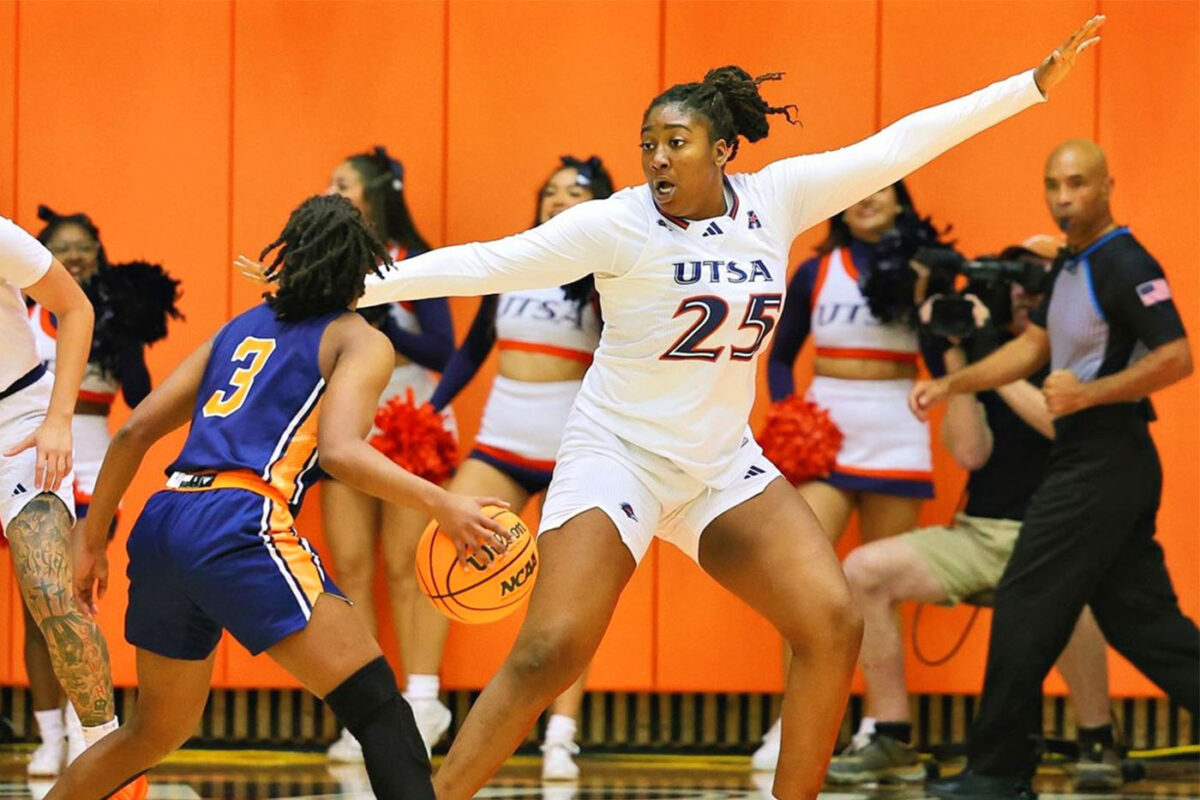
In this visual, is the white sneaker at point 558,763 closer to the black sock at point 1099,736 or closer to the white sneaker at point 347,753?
the white sneaker at point 347,753

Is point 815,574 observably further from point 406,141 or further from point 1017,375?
point 406,141

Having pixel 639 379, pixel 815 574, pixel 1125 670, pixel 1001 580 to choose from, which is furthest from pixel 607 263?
pixel 1125 670

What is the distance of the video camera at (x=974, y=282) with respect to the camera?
6.95 m

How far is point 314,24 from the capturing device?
8203mm

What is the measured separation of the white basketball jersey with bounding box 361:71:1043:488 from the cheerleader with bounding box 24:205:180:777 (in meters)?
2.77

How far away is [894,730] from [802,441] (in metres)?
1.13

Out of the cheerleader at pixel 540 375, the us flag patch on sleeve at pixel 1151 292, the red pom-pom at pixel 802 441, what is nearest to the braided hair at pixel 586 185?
the cheerleader at pixel 540 375

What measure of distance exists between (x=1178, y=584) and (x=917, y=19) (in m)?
2.61

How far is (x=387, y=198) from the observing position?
7.70 meters

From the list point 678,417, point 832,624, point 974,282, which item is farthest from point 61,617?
point 974,282

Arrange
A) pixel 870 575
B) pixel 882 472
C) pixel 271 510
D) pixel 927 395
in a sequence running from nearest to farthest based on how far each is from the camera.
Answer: pixel 271 510 → pixel 927 395 → pixel 870 575 → pixel 882 472

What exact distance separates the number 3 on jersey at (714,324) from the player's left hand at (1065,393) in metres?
1.69

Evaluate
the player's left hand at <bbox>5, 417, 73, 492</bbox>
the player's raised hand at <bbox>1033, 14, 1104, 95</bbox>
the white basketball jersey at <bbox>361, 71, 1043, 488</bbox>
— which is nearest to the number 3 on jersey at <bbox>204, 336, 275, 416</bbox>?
the white basketball jersey at <bbox>361, 71, 1043, 488</bbox>

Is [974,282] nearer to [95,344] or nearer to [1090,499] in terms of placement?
[1090,499]
